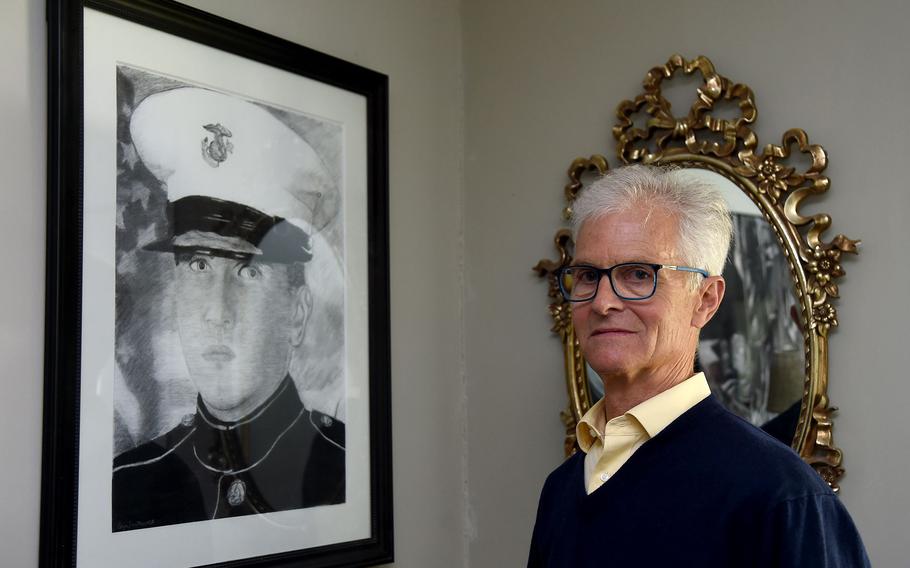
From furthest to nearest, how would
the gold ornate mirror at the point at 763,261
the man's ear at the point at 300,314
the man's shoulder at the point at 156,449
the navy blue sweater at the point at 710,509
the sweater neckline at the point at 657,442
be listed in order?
the man's ear at the point at 300,314 < the gold ornate mirror at the point at 763,261 < the man's shoulder at the point at 156,449 < the sweater neckline at the point at 657,442 < the navy blue sweater at the point at 710,509

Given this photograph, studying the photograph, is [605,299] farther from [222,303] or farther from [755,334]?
[222,303]

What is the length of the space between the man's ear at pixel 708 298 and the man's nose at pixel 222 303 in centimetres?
92

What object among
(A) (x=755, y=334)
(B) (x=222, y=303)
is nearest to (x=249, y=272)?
(B) (x=222, y=303)

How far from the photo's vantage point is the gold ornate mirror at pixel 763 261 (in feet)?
5.92

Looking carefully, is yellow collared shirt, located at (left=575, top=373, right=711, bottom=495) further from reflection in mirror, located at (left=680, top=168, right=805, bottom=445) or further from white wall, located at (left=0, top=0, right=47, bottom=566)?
white wall, located at (left=0, top=0, right=47, bottom=566)

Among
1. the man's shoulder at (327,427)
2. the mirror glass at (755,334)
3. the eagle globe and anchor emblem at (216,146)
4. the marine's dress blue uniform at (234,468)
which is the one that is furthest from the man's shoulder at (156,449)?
the mirror glass at (755,334)

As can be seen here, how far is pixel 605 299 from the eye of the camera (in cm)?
138

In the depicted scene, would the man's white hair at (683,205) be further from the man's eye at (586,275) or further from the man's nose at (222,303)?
the man's nose at (222,303)

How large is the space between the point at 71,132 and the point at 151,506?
676 mm

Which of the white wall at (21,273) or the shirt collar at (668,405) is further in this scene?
the white wall at (21,273)

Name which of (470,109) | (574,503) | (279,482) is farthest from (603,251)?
(470,109)

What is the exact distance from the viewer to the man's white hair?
1.40 m

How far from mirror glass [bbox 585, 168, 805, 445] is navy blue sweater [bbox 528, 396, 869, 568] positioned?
59cm

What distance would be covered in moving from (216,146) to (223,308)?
1.06 feet
